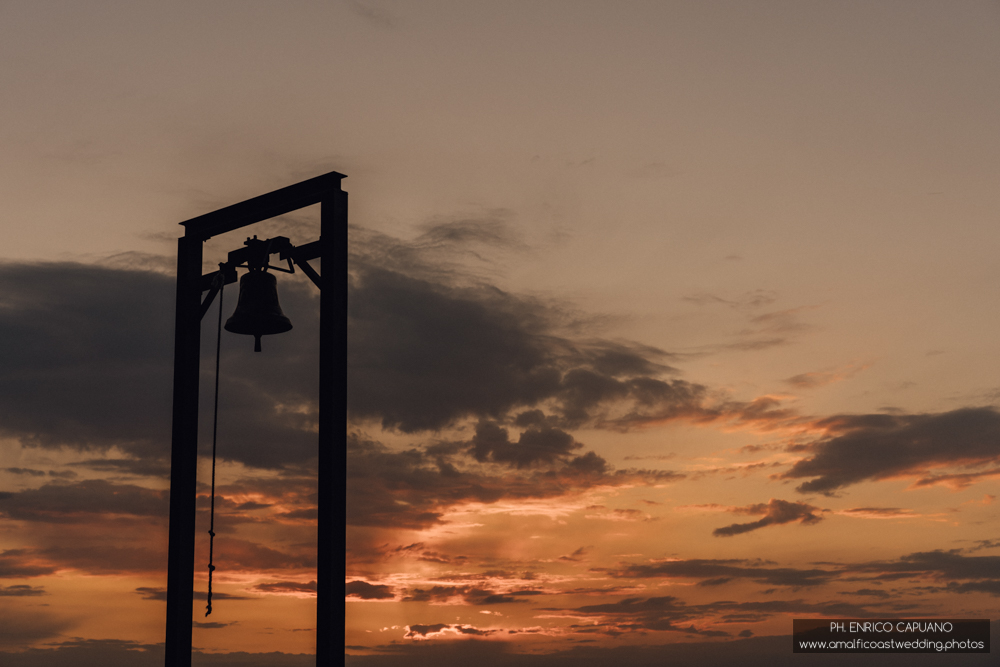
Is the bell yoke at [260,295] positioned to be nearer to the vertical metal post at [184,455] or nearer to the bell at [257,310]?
the bell at [257,310]

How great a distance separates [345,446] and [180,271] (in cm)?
361

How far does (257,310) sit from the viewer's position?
447 inches

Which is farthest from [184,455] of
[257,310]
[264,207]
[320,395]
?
[264,207]

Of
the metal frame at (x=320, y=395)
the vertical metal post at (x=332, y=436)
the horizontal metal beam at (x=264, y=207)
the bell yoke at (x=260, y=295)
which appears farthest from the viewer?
the bell yoke at (x=260, y=295)

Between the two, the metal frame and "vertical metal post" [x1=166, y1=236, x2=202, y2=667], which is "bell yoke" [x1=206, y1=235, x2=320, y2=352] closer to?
the metal frame

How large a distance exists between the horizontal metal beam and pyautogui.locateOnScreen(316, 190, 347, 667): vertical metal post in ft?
0.61

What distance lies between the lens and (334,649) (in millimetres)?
10000

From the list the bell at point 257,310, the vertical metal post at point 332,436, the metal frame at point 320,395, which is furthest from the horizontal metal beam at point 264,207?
the bell at point 257,310

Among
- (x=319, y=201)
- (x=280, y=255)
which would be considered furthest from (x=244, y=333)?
(x=319, y=201)

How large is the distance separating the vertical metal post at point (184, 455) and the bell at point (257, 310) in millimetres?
1147

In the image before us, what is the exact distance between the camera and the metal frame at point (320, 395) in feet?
33.6

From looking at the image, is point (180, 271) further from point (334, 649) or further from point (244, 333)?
point (334, 649)

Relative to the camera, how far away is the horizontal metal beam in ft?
36.1

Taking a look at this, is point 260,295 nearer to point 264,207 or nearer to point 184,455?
point 264,207
